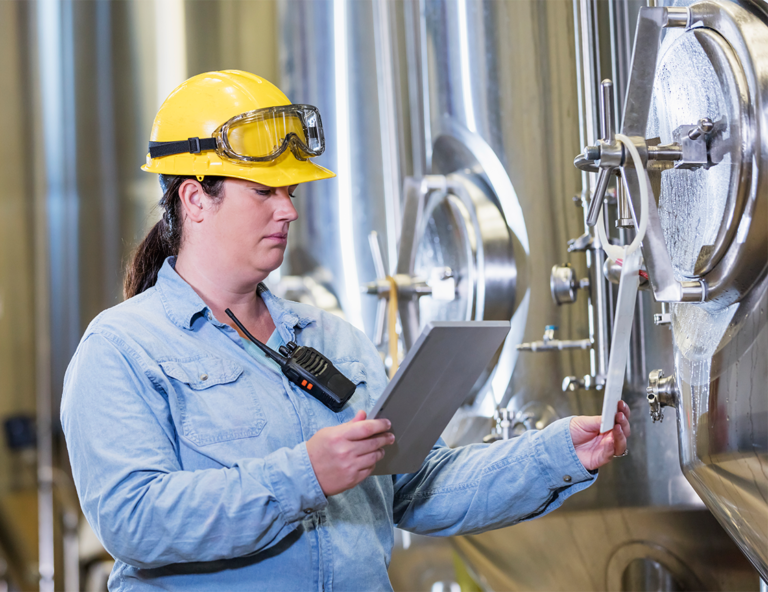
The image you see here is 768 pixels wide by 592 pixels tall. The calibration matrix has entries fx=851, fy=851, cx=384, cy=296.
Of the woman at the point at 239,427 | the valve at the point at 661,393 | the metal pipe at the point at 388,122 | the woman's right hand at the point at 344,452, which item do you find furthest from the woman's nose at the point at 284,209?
the metal pipe at the point at 388,122

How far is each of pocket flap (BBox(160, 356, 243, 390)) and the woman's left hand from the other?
0.44m

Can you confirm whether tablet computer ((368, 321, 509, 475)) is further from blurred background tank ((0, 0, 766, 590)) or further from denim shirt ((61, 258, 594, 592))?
blurred background tank ((0, 0, 766, 590))

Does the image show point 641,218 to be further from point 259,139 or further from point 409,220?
point 409,220

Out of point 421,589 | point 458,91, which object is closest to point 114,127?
point 458,91

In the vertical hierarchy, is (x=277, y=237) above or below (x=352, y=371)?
above

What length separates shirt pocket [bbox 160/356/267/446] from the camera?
103 cm

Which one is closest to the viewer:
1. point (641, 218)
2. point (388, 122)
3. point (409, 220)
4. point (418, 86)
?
point (641, 218)

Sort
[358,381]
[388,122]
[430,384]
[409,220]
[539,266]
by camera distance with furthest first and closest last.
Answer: [388,122], [409,220], [539,266], [358,381], [430,384]

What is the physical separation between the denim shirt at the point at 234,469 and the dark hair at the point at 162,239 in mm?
56

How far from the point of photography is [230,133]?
1.17 m

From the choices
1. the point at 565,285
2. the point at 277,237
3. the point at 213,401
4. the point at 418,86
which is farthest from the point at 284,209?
the point at 418,86

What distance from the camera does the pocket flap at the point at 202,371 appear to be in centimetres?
104

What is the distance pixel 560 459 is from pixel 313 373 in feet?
1.11

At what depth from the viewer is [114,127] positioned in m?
3.33
